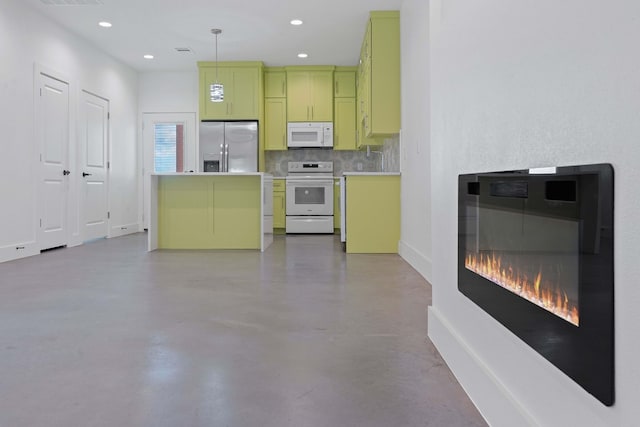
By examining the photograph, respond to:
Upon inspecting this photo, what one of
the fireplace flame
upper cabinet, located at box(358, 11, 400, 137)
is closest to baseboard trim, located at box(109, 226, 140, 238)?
upper cabinet, located at box(358, 11, 400, 137)

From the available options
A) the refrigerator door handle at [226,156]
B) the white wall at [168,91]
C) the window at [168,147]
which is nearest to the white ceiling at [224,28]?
the white wall at [168,91]

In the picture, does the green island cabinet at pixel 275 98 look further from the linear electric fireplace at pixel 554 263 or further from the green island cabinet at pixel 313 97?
the linear electric fireplace at pixel 554 263

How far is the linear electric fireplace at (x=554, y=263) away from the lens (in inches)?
30.8

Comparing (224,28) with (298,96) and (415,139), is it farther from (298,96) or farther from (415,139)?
(415,139)

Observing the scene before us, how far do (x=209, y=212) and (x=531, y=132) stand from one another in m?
4.66

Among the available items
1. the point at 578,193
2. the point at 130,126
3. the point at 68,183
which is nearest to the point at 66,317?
the point at 578,193

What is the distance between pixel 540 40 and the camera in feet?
3.38

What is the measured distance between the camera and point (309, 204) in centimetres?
742

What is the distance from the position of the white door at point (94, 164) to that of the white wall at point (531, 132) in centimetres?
549

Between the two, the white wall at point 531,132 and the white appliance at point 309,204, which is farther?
the white appliance at point 309,204

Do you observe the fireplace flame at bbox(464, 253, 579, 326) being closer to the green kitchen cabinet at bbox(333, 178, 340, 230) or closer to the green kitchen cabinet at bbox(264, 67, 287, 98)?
the green kitchen cabinet at bbox(333, 178, 340, 230)

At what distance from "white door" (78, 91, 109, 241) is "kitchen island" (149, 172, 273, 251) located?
1.51 meters

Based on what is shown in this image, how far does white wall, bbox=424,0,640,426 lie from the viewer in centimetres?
73

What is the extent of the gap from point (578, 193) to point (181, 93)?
794 centimetres
